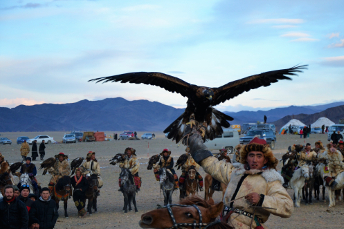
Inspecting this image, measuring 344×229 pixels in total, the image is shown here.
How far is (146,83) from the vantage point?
7121mm

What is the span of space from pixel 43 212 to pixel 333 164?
28.4ft

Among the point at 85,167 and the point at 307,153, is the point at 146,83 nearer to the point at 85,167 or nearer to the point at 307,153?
the point at 85,167

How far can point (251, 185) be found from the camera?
3.05 m

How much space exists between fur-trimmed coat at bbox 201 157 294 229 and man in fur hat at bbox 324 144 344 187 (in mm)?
9145

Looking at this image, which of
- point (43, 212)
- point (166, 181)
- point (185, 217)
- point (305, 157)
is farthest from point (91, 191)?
point (185, 217)

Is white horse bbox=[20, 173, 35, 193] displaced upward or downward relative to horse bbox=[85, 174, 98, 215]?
upward

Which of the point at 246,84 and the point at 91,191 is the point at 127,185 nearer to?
the point at 91,191

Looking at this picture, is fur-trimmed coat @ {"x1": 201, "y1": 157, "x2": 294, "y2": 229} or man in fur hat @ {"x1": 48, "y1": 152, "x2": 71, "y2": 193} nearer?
fur-trimmed coat @ {"x1": 201, "y1": 157, "x2": 294, "y2": 229}

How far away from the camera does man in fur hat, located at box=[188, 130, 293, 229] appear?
2.83 m

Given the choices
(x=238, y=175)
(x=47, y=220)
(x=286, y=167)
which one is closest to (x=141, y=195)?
(x=286, y=167)

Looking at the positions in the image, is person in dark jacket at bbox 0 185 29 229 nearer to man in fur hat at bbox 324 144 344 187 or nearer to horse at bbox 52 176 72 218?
horse at bbox 52 176 72 218

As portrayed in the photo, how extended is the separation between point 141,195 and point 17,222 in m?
8.42

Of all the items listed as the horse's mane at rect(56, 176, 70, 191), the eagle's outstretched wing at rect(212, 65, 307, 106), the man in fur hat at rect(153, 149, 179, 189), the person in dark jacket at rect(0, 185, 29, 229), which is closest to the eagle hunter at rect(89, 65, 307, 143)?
the eagle's outstretched wing at rect(212, 65, 307, 106)

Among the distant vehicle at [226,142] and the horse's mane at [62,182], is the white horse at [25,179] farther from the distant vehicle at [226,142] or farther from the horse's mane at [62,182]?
the distant vehicle at [226,142]
